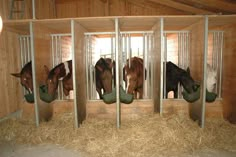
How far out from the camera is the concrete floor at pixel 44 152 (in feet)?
7.82

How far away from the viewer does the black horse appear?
121 inches

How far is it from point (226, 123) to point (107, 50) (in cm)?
544

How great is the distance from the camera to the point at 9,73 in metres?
3.59

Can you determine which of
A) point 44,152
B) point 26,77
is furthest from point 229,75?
point 26,77

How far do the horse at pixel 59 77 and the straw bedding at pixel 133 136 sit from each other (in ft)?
1.91

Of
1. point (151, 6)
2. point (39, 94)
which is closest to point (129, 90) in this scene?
point (39, 94)

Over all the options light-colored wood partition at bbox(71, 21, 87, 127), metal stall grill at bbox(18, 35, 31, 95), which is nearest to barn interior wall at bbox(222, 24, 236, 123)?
light-colored wood partition at bbox(71, 21, 87, 127)

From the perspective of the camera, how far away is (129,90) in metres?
3.46

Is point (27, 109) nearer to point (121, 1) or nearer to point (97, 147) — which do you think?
point (97, 147)

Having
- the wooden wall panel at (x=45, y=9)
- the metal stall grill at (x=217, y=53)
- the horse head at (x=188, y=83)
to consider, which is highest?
the wooden wall panel at (x=45, y=9)

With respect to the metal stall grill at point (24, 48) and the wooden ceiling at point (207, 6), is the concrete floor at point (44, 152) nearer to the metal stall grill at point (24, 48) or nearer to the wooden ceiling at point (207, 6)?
the metal stall grill at point (24, 48)

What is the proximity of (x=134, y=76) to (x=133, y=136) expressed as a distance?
1.15m

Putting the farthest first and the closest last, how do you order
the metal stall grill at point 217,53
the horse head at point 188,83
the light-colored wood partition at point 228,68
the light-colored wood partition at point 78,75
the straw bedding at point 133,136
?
1. the metal stall grill at point 217,53
2. the light-colored wood partition at point 228,68
3. the horse head at point 188,83
4. the light-colored wood partition at point 78,75
5. the straw bedding at point 133,136

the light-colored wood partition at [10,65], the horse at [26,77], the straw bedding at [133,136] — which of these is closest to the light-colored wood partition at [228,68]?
the straw bedding at [133,136]
